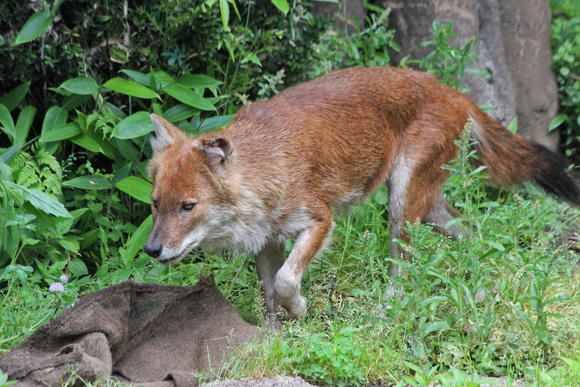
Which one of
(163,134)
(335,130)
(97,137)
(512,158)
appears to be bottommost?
(97,137)

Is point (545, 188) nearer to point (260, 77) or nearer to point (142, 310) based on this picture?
point (260, 77)

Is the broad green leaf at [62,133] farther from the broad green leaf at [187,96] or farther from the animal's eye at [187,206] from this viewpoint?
the animal's eye at [187,206]

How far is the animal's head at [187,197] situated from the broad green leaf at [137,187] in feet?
2.63

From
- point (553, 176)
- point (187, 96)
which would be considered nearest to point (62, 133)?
point (187, 96)

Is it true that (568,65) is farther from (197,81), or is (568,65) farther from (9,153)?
(9,153)

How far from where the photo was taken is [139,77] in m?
6.00

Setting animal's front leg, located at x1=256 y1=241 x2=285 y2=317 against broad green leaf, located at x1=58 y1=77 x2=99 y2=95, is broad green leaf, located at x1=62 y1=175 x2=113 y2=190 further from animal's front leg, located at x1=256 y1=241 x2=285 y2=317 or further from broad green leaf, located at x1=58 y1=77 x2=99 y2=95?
animal's front leg, located at x1=256 y1=241 x2=285 y2=317

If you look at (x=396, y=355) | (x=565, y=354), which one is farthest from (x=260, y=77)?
(x=565, y=354)

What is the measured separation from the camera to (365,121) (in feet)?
18.4

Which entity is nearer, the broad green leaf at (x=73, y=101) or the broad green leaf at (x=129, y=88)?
the broad green leaf at (x=129, y=88)

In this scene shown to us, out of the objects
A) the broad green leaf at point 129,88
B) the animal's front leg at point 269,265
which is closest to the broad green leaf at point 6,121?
the broad green leaf at point 129,88

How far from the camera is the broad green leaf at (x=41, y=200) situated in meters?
5.04

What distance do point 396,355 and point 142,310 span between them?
1662 mm

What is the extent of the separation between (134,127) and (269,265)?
1.60 metres
